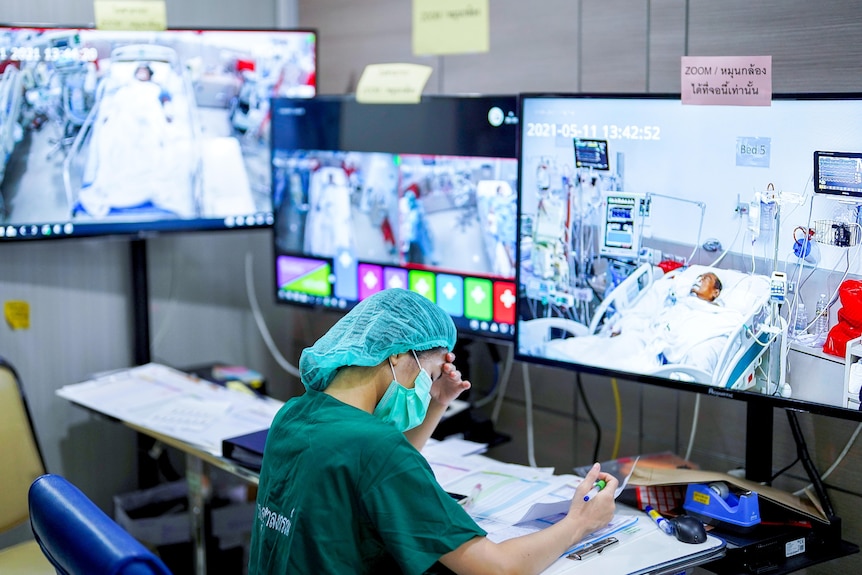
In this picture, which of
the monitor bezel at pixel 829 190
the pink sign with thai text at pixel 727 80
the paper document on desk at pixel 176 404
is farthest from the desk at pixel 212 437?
the pink sign with thai text at pixel 727 80

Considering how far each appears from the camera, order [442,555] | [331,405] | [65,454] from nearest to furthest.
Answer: [442,555], [331,405], [65,454]

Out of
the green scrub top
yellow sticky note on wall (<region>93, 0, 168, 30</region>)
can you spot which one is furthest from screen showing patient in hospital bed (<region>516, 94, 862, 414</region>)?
yellow sticky note on wall (<region>93, 0, 168, 30</region>)

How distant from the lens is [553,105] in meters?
2.04

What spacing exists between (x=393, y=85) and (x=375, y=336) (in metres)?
1.09

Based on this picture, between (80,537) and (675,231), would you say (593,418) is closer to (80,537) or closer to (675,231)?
(675,231)

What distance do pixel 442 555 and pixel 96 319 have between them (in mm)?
1954

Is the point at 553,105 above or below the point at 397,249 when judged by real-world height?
above

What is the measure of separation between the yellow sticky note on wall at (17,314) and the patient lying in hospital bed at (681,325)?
173 cm

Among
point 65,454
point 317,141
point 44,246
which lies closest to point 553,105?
point 317,141

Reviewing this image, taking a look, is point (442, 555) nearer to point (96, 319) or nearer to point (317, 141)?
point (317, 141)

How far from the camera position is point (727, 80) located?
177 centimetres

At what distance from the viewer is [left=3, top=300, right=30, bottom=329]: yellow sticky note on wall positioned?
9.31 ft

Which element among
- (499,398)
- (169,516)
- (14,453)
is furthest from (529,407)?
(14,453)

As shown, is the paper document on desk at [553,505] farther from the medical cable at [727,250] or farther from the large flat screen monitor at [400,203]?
the large flat screen monitor at [400,203]
